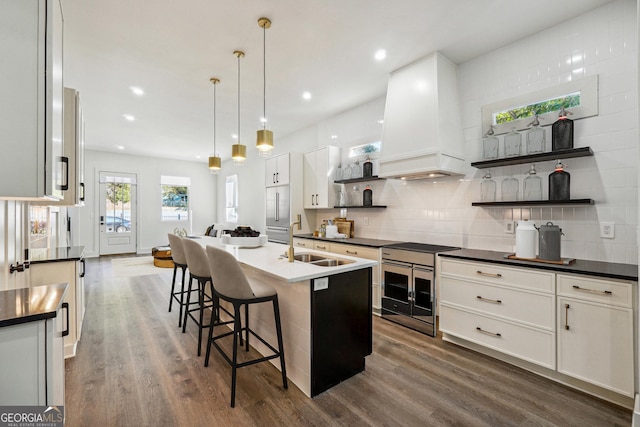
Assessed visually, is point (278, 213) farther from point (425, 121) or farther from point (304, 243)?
point (425, 121)

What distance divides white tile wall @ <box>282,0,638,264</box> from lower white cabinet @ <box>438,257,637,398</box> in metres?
0.61

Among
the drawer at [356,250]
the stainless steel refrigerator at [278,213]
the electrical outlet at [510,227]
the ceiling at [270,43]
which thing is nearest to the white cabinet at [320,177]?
the stainless steel refrigerator at [278,213]

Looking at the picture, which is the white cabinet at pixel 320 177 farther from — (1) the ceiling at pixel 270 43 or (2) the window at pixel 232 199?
(2) the window at pixel 232 199

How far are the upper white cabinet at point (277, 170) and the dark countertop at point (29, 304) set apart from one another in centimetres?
397

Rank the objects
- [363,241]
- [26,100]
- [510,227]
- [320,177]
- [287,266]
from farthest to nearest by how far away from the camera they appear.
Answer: [320,177], [363,241], [510,227], [287,266], [26,100]

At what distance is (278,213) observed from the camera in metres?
5.49

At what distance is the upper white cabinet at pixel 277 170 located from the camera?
530 cm

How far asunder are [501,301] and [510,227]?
33.7 inches

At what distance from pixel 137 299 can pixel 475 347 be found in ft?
14.6

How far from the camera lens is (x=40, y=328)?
1.22 metres

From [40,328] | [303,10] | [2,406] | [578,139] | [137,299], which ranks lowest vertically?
[137,299]

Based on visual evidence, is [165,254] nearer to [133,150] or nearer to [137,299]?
[137,299]

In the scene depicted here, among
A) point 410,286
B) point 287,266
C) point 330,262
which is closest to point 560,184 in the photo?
point 410,286

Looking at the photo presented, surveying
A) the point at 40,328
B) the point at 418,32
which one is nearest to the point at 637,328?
the point at 418,32
